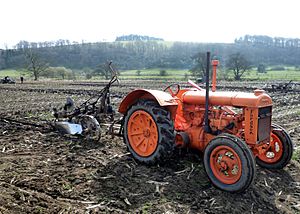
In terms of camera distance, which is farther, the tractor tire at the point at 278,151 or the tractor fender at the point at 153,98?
the tractor tire at the point at 278,151

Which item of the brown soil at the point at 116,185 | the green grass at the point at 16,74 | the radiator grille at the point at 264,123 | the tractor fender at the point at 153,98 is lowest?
the green grass at the point at 16,74

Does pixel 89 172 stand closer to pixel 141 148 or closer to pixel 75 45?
pixel 141 148

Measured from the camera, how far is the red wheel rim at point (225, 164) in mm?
4754

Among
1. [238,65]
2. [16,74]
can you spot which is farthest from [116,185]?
[16,74]

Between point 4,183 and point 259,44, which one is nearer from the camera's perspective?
point 4,183

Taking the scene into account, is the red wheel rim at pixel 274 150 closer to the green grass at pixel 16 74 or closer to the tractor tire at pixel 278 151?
the tractor tire at pixel 278 151

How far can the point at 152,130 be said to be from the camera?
5797 millimetres

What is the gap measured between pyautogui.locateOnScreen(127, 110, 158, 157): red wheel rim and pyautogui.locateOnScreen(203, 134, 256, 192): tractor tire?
110cm

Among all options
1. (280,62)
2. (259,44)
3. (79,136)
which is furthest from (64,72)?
(259,44)

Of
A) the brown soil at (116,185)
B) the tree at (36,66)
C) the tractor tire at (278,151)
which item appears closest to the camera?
the brown soil at (116,185)

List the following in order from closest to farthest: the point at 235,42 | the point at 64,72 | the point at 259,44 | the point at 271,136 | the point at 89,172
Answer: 1. the point at 89,172
2. the point at 271,136
3. the point at 64,72
4. the point at 259,44
5. the point at 235,42

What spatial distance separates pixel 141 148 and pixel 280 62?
317 feet

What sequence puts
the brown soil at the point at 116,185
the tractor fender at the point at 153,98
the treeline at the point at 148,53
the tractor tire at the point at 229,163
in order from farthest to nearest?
the treeline at the point at 148,53 → the tractor fender at the point at 153,98 → the tractor tire at the point at 229,163 → the brown soil at the point at 116,185

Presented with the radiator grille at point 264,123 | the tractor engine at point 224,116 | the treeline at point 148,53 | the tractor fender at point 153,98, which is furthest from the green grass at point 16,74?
the radiator grille at point 264,123
